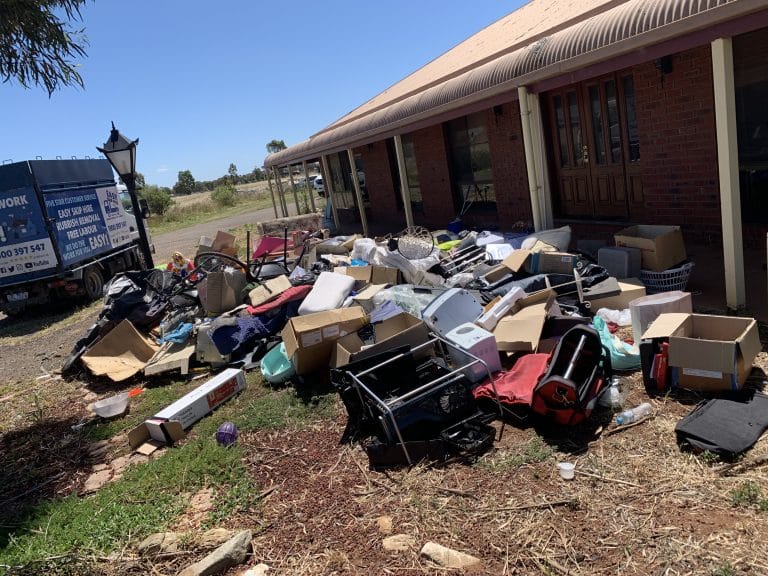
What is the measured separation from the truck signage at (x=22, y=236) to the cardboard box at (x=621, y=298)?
10901 millimetres

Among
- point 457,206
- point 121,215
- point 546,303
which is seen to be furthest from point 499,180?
point 121,215

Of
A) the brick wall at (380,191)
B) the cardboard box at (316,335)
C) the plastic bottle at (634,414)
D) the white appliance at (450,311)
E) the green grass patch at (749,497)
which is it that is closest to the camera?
the green grass patch at (749,497)

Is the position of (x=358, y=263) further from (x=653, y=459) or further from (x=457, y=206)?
(x=653, y=459)

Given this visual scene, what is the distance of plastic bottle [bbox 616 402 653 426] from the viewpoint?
3.82 m

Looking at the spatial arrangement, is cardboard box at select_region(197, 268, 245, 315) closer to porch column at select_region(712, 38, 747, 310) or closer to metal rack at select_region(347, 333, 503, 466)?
metal rack at select_region(347, 333, 503, 466)

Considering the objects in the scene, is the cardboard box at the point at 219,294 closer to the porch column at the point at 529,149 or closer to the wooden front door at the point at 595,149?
the porch column at the point at 529,149

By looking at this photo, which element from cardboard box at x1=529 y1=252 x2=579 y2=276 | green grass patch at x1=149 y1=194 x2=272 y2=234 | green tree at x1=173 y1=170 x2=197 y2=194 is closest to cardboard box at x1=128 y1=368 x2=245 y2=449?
cardboard box at x1=529 y1=252 x2=579 y2=276

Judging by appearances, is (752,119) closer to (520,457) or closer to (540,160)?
(540,160)

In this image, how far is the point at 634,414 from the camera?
384 centimetres

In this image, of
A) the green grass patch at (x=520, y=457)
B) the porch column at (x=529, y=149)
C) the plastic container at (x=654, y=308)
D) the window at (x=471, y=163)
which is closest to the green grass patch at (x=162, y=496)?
the green grass patch at (x=520, y=457)

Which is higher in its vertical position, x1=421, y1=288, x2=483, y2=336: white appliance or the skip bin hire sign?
the skip bin hire sign

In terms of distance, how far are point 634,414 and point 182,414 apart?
3785mm

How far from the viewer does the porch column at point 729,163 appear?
461 cm

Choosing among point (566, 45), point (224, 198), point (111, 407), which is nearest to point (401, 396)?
point (111, 407)
